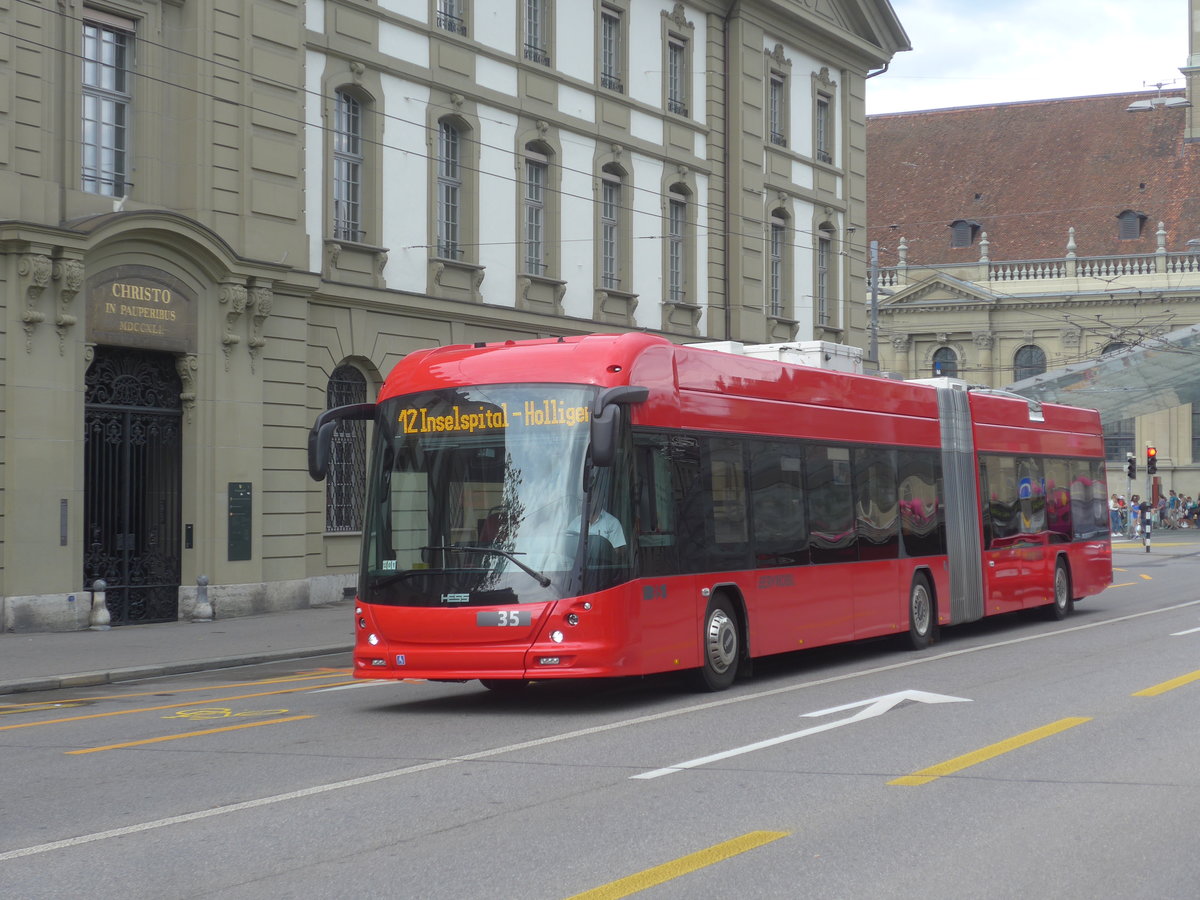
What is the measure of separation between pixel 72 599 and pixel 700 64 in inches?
760

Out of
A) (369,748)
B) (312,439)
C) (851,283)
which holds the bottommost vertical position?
(369,748)

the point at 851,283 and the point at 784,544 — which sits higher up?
the point at 851,283

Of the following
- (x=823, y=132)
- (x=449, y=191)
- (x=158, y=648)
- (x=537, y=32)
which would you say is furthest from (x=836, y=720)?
(x=823, y=132)

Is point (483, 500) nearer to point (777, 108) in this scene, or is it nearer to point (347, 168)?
point (347, 168)

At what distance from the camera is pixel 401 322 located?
87.7 ft

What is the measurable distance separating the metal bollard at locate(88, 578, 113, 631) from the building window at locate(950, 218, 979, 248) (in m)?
60.2

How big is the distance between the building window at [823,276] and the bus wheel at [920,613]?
20.9 meters

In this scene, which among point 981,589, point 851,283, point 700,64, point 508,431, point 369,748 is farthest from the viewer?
point 851,283

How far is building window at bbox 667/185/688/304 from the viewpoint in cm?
3369

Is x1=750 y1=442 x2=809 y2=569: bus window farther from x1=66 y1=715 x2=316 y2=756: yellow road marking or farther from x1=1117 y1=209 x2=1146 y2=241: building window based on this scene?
x1=1117 y1=209 x2=1146 y2=241: building window

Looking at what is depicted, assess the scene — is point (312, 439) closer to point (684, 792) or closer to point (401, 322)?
point (684, 792)

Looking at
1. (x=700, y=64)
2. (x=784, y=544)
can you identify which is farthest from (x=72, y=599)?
(x=700, y=64)

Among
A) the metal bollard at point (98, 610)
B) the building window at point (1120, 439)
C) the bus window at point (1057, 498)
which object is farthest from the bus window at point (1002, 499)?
the building window at point (1120, 439)

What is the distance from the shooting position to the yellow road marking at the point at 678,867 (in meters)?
6.37
